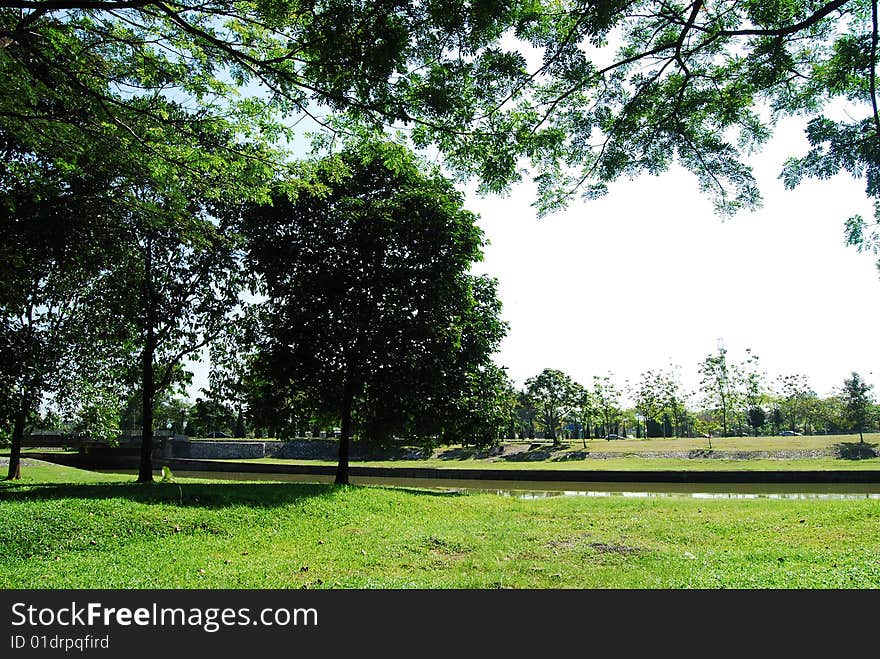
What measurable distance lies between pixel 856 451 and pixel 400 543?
3359cm

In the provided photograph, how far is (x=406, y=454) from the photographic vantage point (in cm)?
4228

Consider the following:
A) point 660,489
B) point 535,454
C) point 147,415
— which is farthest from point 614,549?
point 535,454

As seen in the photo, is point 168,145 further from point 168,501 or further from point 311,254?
point 311,254

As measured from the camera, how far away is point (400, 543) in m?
7.85

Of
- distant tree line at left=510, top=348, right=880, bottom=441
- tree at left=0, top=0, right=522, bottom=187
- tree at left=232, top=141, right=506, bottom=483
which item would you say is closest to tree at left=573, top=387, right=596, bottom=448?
distant tree line at left=510, top=348, right=880, bottom=441

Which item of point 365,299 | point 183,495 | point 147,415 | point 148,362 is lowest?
point 183,495

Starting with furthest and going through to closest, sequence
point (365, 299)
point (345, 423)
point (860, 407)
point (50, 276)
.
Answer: point (860, 407), point (345, 423), point (365, 299), point (50, 276)

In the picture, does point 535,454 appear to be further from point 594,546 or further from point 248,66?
point 248,66

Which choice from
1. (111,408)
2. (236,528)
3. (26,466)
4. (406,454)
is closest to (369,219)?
(236,528)

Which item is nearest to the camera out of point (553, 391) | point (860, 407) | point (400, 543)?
point (400, 543)

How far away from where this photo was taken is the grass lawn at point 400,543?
5625 millimetres

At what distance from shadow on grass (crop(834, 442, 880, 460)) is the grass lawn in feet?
78.6

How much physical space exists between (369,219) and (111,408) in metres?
10.1

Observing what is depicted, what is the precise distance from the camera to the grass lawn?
562cm
